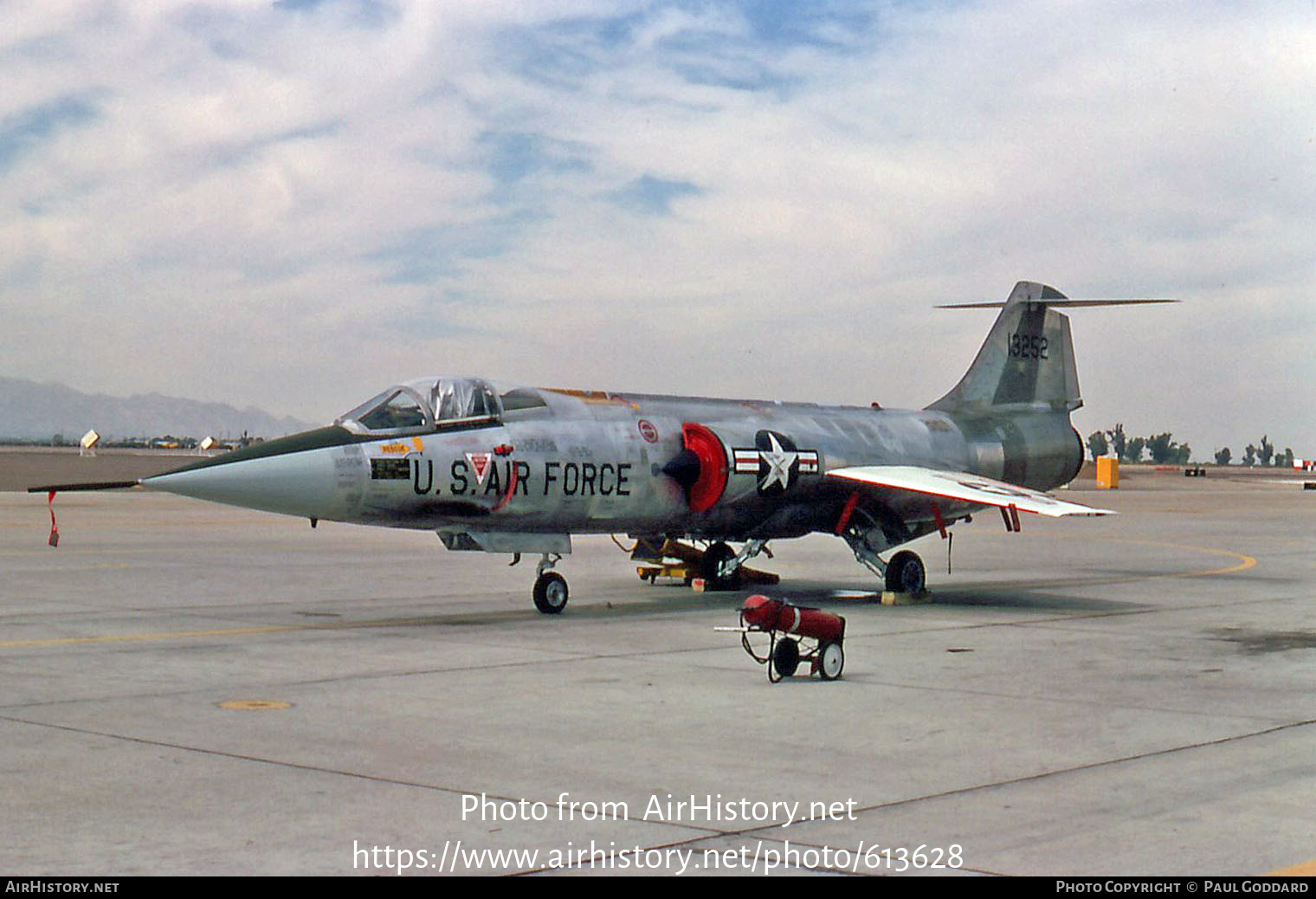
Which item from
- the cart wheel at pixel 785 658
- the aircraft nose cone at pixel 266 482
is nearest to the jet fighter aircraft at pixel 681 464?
the aircraft nose cone at pixel 266 482

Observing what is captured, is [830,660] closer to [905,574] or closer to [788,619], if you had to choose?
[788,619]

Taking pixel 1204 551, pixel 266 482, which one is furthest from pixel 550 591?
pixel 1204 551

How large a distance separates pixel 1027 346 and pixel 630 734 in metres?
17.6

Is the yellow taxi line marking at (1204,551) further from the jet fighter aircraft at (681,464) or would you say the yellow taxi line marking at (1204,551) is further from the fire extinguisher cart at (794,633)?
the fire extinguisher cart at (794,633)

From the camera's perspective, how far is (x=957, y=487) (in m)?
20.4

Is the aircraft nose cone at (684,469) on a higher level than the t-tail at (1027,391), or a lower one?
lower

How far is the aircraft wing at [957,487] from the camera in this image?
1909 centimetres

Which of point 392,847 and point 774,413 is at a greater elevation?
point 774,413

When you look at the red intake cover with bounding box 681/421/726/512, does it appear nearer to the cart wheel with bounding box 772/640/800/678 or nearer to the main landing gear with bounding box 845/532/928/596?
the main landing gear with bounding box 845/532/928/596

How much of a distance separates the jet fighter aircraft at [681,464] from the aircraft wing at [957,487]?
62mm

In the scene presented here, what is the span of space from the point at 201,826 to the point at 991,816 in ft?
13.2
